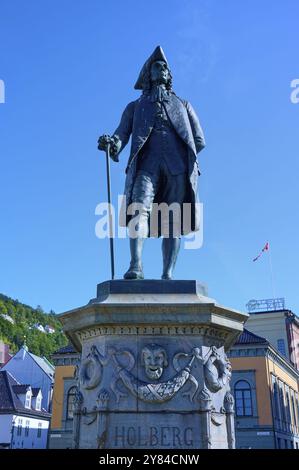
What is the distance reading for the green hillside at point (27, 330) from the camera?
15012cm

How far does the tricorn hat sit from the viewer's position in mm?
7887

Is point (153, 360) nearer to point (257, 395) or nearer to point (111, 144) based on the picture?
point (111, 144)

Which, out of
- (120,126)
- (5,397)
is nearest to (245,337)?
(5,397)

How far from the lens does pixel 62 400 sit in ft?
143

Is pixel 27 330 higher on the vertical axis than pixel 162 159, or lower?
higher

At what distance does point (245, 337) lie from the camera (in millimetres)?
43500

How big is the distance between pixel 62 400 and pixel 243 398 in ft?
47.4

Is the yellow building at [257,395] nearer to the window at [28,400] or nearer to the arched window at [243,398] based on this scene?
the arched window at [243,398]

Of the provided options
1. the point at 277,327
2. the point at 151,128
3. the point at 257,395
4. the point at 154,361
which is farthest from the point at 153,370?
the point at 277,327

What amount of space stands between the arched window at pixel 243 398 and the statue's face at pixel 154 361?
3741 cm

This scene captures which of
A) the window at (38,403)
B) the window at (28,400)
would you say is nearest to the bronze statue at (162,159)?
the window at (28,400)

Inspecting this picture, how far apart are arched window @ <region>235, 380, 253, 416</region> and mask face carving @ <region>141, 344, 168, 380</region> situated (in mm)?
37404

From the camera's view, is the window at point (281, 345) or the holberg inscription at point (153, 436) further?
the window at point (281, 345)

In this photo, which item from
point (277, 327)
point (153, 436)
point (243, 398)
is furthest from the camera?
point (277, 327)
